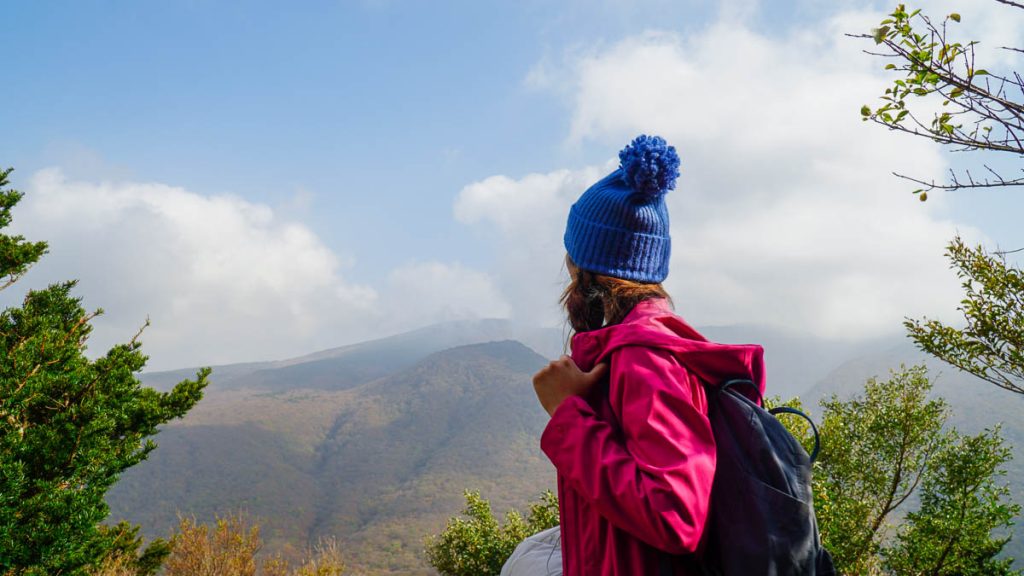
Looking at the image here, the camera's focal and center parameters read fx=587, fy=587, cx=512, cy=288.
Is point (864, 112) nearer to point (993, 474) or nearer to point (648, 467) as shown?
point (648, 467)

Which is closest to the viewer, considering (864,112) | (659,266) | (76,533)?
(659,266)

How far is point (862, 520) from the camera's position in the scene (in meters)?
11.3

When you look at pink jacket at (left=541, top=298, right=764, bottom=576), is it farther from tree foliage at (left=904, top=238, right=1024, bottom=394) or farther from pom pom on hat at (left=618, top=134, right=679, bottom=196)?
tree foliage at (left=904, top=238, right=1024, bottom=394)

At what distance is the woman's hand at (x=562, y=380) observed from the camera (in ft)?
5.20

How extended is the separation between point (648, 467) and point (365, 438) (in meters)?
164

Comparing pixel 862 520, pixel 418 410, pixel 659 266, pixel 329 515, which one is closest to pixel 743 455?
pixel 659 266

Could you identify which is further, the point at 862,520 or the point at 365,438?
the point at 365,438

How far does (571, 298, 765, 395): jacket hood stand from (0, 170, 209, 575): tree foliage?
17.3ft

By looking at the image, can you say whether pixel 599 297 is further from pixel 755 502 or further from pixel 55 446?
pixel 55 446

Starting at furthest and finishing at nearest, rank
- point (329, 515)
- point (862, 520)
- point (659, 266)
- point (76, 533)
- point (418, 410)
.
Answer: point (418, 410), point (329, 515), point (862, 520), point (76, 533), point (659, 266)

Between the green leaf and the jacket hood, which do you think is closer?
the jacket hood

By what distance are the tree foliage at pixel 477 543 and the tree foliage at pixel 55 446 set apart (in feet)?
37.0

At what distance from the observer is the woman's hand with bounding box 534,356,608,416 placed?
159 centimetres

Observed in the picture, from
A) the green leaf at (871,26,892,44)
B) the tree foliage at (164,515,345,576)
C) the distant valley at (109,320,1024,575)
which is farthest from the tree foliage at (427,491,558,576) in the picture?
the distant valley at (109,320,1024,575)
